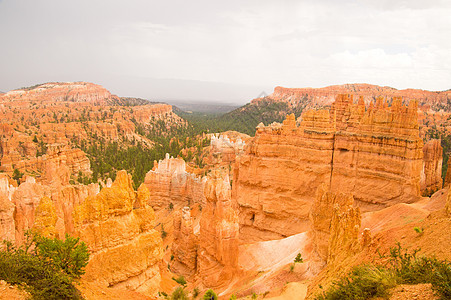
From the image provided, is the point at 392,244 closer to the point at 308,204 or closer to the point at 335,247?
the point at 335,247

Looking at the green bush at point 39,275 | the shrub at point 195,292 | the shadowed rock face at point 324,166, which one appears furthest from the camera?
the shadowed rock face at point 324,166

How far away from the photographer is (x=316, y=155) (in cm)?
2083

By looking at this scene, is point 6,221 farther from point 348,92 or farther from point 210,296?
point 348,92

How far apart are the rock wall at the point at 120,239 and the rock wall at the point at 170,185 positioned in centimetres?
1861

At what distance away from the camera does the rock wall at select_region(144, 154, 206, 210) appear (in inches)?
1201

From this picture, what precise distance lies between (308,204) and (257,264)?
21.3 feet

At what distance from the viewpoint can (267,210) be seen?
74.3 ft

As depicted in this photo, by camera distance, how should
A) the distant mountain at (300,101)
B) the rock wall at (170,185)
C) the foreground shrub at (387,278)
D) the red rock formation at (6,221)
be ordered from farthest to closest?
the distant mountain at (300,101) → the rock wall at (170,185) → the red rock formation at (6,221) → the foreground shrub at (387,278)

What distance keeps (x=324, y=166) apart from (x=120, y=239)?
1497 centimetres

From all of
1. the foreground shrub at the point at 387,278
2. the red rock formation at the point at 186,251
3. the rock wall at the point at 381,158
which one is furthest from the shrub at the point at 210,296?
the rock wall at the point at 381,158

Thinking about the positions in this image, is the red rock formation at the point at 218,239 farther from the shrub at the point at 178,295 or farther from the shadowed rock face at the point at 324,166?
the shadowed rock face at the point at 324,166

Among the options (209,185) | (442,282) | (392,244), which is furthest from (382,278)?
(209,185)

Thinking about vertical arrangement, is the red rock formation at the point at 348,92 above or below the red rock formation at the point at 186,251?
above

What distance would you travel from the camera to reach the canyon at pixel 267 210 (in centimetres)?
1021
